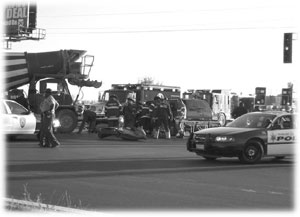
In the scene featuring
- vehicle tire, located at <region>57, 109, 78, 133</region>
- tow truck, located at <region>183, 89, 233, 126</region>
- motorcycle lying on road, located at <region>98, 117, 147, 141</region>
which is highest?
tow truck, located at <region>183, 89, 233, 126</region>

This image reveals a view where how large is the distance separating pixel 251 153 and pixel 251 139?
37 cm

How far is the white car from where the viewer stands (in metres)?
17.7

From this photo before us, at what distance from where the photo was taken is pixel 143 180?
1017cm

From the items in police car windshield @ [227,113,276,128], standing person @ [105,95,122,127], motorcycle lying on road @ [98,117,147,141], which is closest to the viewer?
police car windshield @ [227,113,276,128]

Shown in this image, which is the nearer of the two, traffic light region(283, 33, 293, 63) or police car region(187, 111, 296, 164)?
police car region(187, 111, 296, 164)

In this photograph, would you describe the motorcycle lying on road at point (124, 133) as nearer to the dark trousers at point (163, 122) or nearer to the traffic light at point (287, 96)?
the dark trousers at point (163, 122)

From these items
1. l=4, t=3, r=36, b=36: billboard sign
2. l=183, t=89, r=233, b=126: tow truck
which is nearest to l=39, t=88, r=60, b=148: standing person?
l=183, t=89, r=233, b=126: tow truck

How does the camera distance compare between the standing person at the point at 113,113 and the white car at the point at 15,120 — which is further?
the standing person at the point at 113,113

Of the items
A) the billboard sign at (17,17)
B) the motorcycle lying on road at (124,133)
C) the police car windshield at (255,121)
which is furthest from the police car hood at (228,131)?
the billboard sign at (17,17)

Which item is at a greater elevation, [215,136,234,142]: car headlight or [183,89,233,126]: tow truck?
[183,89,233,126]: tow truck

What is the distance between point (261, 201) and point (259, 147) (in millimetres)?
5659

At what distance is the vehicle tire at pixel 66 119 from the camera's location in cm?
2277

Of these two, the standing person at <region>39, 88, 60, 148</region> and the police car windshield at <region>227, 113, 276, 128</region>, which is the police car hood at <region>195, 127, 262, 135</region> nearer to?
the police car windshield at <region>227, 113, 276, 128</region>

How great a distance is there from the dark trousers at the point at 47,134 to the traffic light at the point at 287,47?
1504 centimetres
